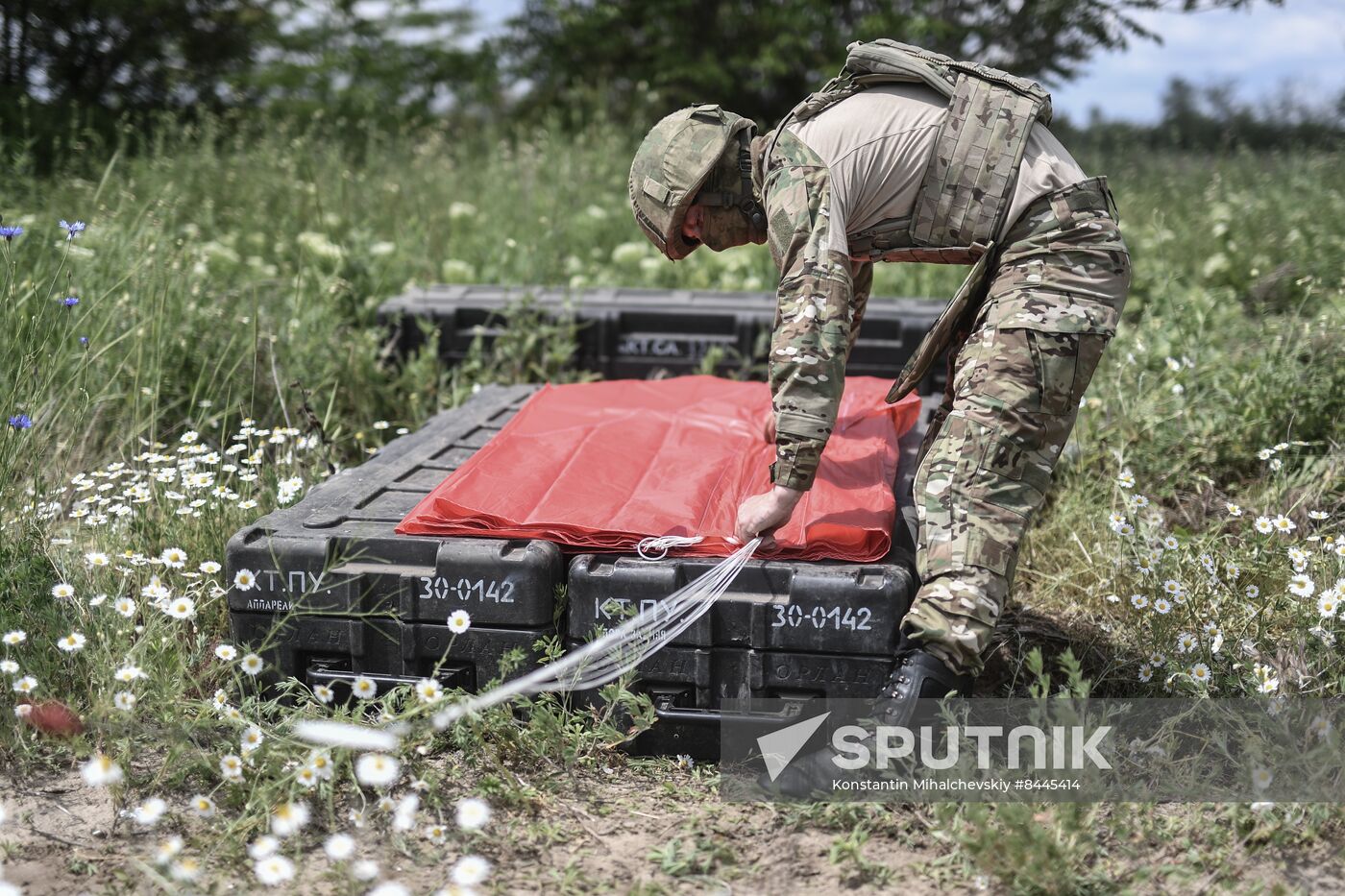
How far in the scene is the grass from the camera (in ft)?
7.44

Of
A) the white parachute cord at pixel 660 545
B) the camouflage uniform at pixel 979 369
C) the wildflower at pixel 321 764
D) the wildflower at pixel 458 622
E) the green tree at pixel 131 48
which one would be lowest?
the wildflower at pixel 321 764

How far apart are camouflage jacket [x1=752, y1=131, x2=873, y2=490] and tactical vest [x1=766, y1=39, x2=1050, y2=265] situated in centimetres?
25

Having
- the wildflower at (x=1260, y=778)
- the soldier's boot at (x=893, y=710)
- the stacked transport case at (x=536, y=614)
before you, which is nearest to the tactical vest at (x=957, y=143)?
the stacked transport case at (x=536, y=614)

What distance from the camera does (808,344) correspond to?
2.56m

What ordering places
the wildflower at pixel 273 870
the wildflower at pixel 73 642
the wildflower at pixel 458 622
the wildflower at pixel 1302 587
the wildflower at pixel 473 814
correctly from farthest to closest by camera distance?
the wildflower at pixel 1302 587, the wildflower at pixel 458 622, the wildflower at pixel 73 642, the wildflower at pixel 473 814, the wildflower at pixel 273 870

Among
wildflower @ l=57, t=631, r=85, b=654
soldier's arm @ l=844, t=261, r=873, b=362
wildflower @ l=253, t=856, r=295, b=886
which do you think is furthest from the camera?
soldier's arm @ l=844, t=261, r=873, b=362

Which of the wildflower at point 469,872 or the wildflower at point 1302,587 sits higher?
the wildflower at point 1302,587

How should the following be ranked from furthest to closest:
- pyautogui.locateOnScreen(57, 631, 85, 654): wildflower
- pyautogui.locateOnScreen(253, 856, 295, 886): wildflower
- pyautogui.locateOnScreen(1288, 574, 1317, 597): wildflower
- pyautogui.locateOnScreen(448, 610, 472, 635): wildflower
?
pyautogui.locateOnScreen(1288, 574, 1317, 597): wildflower
pyautogui.locateOnScreen(448, 610, 472, 635): wildflower
pyautogui.locateOnScreen(57, 631, 85, 654): wildflower
pyautogui.locateOnScreen(253, 856, 295, 886): wildflower

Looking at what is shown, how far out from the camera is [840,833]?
2.34 m

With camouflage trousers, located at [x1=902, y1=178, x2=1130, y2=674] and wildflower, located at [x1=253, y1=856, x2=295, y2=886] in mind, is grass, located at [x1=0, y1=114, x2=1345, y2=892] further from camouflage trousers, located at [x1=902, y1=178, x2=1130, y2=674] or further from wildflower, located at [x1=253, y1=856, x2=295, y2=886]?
camouflage trousers, located at [x1=902, y1=178, x2=1130, y2=674]

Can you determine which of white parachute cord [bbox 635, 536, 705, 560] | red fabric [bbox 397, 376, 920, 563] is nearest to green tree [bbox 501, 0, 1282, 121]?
red fabric [bbox 397, 376, 920, 563]

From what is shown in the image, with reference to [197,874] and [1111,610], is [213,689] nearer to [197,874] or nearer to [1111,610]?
[197,874]

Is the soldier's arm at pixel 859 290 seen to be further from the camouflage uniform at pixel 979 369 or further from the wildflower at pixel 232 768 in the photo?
the wildflower at pixel 232 768

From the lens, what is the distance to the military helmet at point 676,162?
280 centimetres
